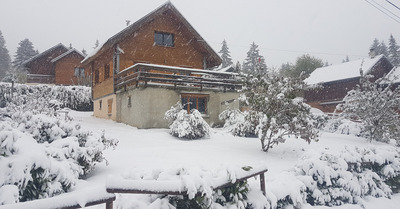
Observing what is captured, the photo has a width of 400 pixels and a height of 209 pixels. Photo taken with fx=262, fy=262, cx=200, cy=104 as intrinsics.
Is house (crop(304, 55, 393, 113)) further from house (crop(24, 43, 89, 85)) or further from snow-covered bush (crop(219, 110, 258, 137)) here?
house (crop(24, 43, 89, 85))

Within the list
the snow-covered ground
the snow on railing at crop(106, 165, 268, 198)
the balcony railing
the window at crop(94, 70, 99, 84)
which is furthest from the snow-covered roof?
the balcony railing

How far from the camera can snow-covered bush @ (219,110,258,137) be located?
33.6 ft

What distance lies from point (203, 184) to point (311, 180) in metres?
3.70

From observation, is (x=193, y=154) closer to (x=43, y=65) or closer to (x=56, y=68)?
(x=56, y=68)

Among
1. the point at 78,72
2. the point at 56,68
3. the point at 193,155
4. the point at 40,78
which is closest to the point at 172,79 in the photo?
the point at 193,155

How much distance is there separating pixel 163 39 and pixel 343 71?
24.5 metres

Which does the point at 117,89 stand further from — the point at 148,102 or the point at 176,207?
the point at 176,207

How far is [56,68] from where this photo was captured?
104ft

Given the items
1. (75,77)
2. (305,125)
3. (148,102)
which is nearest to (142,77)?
(148,102)

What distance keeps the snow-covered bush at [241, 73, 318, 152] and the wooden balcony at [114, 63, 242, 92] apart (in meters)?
3.84

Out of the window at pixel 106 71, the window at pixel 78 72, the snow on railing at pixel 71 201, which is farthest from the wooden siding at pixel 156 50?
the snow on railing at pixel 71 201

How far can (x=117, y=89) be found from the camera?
691 inches

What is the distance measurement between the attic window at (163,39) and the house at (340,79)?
19045 mm

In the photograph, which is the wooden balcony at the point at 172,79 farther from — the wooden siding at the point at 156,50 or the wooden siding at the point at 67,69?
the wooden siding at the point at 67,69
